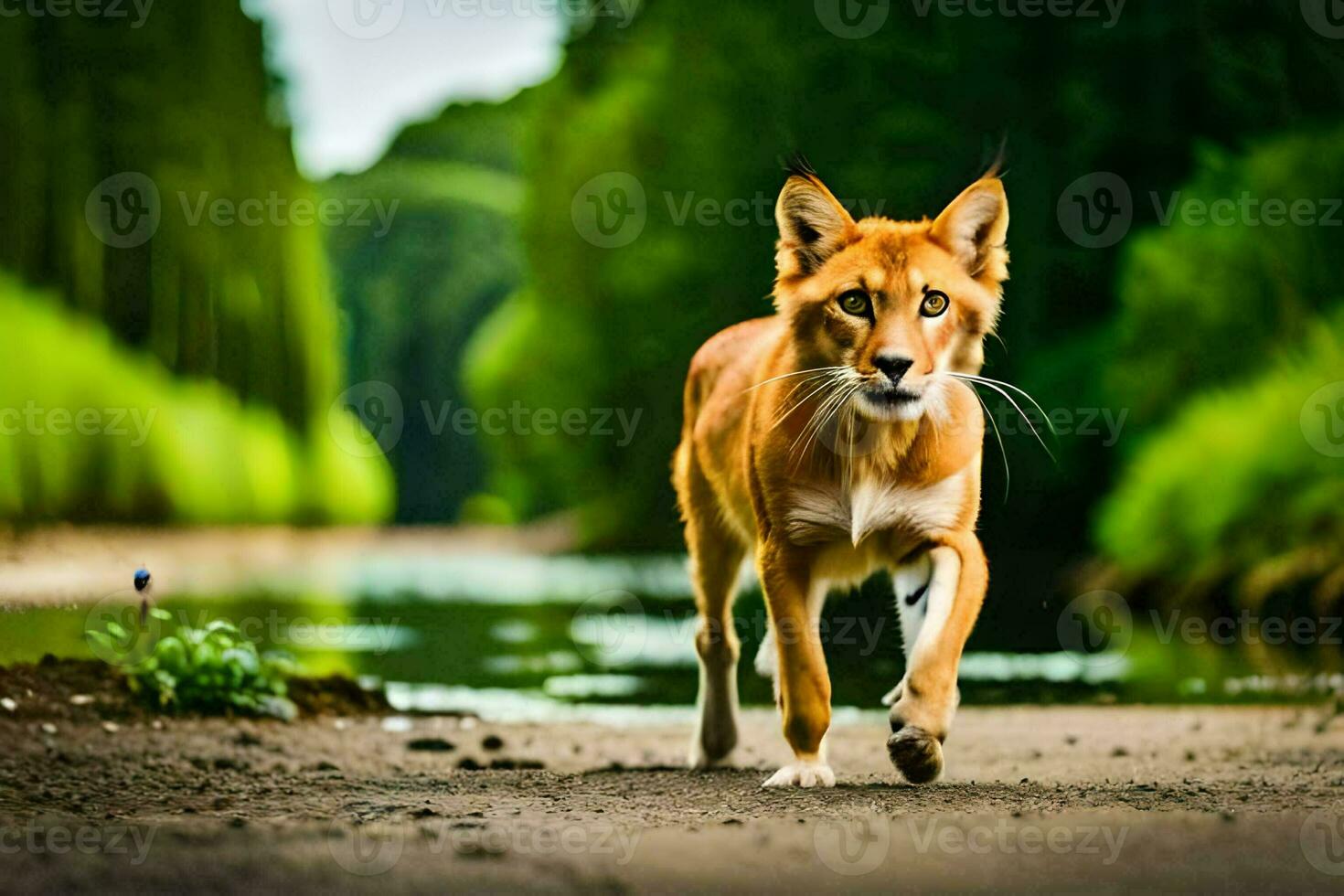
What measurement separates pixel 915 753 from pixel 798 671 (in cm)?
65

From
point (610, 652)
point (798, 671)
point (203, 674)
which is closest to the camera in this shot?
point (798, 671)

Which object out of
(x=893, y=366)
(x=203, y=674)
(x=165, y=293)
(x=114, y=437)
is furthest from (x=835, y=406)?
(x=165, y=293)

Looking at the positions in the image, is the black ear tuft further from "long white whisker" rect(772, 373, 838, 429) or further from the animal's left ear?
"long white whisker" rect(772, 373, 838, 429)

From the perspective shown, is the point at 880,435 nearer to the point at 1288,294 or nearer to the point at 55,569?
the point at 55,569

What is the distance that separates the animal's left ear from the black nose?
636mm

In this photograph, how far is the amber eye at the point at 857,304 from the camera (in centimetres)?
568

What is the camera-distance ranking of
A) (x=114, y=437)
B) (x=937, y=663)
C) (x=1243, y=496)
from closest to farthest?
1. (x=937, y=663)
2. (x=1243, y=496)
3. (x=114, y=437)

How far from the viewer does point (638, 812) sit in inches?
205

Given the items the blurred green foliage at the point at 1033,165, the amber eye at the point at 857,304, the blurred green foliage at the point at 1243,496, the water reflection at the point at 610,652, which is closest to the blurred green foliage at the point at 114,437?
the water reflection at the point at 610,652

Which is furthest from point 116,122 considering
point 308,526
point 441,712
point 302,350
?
point 441,712

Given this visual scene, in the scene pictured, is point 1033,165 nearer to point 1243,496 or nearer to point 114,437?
point 1243,496

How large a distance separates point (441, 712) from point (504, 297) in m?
68.5

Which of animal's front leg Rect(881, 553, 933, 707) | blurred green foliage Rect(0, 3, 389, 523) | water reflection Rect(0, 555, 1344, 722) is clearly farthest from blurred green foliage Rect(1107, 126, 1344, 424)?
animal's front leg Rect(881, 553, 933, 707)

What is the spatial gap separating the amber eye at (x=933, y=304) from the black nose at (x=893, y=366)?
10.7 inches
